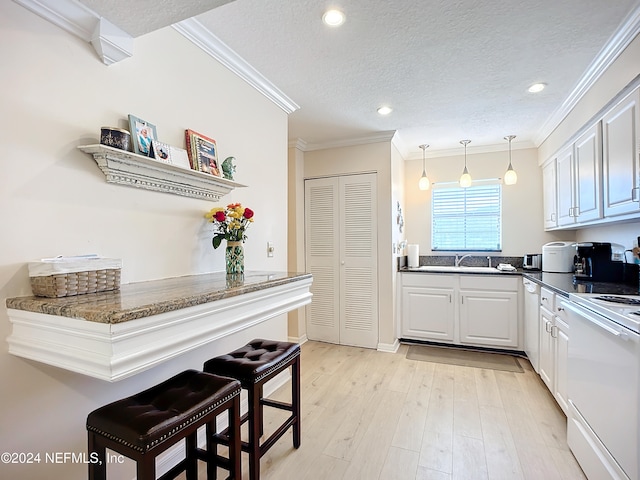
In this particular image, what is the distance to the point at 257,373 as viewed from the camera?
5.07ft

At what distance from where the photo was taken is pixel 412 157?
4.48 metres

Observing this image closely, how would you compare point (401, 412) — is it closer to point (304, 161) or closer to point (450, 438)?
point (450, 438)

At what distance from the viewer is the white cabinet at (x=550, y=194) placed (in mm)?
3342

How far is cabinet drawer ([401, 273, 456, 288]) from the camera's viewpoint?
368 cm

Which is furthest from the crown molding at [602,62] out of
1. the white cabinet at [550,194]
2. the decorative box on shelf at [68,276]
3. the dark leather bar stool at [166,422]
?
the decorative box on shelf at [68,276]

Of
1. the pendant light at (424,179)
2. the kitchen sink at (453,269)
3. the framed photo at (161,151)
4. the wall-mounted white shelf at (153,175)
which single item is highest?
the pendant light at (424,179)

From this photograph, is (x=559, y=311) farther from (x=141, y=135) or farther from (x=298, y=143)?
(x=298, y=143)

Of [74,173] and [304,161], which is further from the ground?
[304,161]

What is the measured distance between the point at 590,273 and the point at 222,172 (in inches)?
120

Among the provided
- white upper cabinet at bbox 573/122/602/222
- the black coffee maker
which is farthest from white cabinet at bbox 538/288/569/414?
white upper cabinet at bbox 573/122/602/222

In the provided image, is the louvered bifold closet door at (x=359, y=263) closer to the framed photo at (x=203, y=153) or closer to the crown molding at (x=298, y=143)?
the crown molding at (x=298, y=143)

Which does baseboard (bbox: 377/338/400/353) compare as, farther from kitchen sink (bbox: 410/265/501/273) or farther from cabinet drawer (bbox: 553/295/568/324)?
cabinet drawer (bbox: 553/295/568/324)

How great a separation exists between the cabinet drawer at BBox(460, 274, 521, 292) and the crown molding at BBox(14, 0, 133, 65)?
3.60 metres

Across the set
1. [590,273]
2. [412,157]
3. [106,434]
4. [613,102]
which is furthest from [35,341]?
[412,157]
